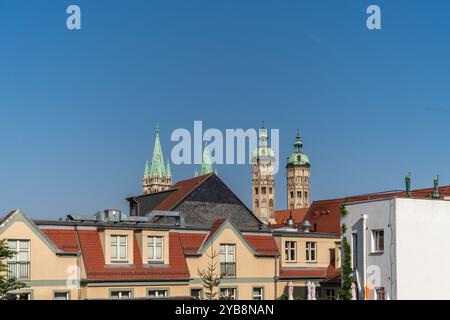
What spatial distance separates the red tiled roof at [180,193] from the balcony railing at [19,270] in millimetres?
18650

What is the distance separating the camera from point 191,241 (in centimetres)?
4522

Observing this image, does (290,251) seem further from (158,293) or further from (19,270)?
(19,270)

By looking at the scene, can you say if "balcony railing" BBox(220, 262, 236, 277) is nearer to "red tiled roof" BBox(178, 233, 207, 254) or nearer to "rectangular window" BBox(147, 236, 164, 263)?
"red tiled roof" BBox(178, 233, 207, 254)

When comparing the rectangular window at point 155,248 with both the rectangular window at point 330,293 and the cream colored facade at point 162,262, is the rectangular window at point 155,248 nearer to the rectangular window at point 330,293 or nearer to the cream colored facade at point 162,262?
the cream colored facade at point 162,262

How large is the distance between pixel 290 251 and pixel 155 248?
36.9 ft

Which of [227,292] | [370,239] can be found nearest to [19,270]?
[227,292]

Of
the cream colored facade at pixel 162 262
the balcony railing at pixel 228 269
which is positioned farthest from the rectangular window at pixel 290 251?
the balcony railing at pixel 228 269

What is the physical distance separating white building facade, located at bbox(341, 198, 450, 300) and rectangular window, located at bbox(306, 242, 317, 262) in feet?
39.7

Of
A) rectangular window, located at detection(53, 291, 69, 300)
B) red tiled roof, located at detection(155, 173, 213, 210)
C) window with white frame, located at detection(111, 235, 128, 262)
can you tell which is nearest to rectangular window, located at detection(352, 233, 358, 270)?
window with white frame, located at detection(111, 235, 128, 262)

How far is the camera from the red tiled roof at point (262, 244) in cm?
4731
